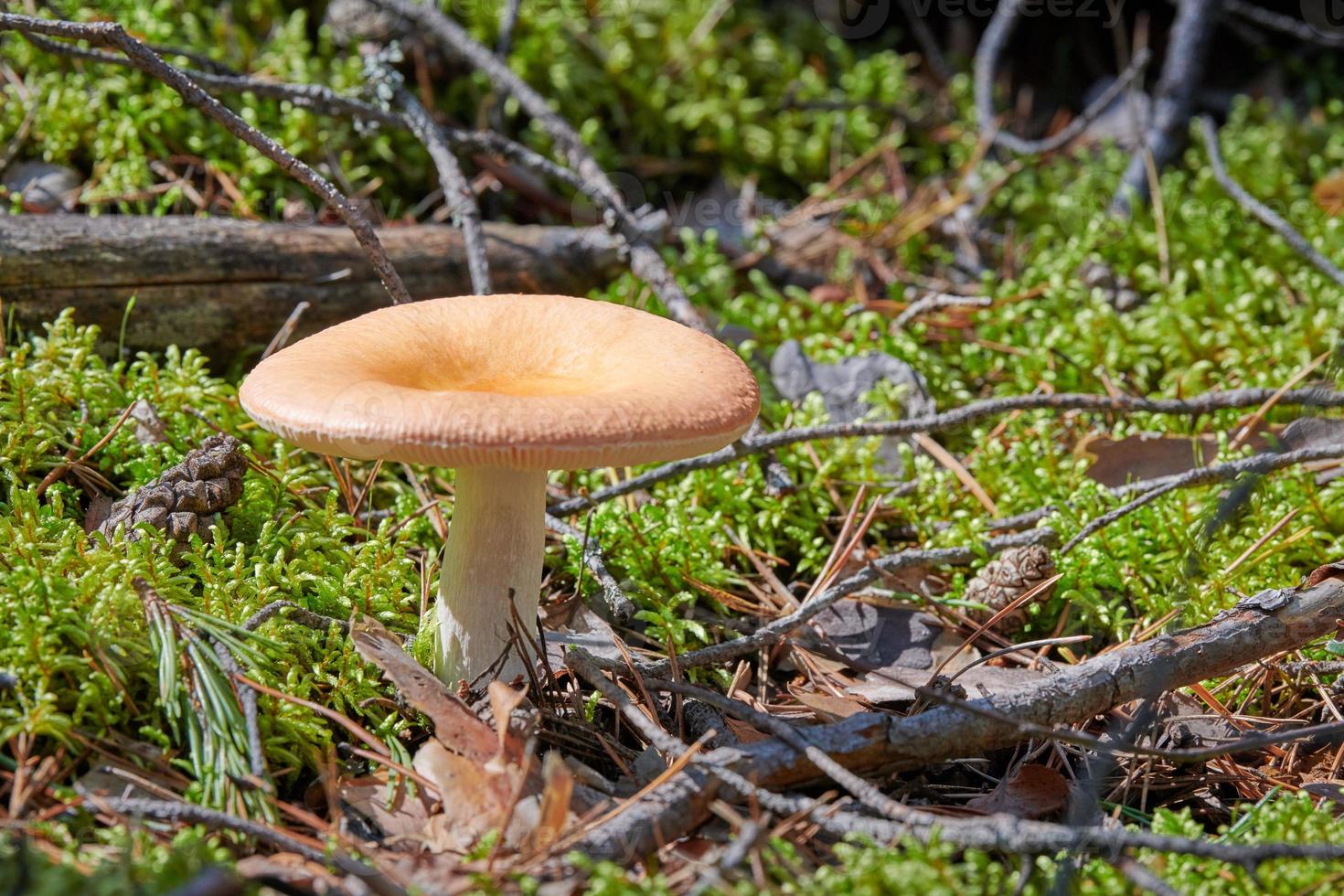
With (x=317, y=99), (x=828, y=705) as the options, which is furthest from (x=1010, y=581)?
(x=317, y=99)

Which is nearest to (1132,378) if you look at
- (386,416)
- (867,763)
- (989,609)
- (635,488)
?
(989,609)

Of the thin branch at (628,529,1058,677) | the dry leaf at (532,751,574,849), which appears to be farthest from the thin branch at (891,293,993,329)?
the dry leaf at (532,751,574,849)

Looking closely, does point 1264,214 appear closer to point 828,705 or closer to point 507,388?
point 828,705

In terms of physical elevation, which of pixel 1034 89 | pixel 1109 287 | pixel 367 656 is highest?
pixel 1034 89

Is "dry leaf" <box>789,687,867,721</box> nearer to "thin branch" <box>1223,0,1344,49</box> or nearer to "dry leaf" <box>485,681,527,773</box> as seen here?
"dry leaf" <box>485,681,527,773</box>

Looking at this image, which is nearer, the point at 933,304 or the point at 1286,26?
the point at 933,304

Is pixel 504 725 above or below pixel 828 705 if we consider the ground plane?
above

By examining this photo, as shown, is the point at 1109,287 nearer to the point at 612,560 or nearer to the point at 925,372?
the point at 925,372
